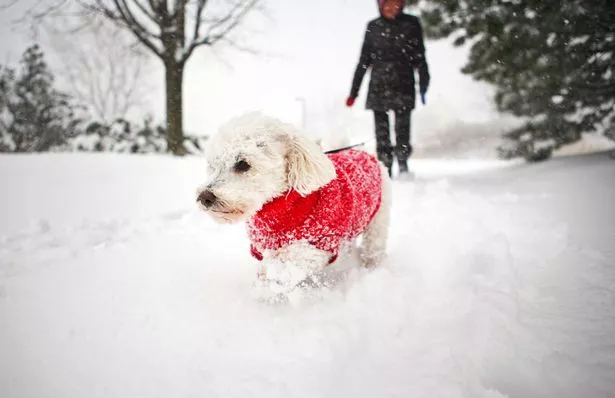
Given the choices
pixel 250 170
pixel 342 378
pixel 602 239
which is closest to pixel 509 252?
pixel 602 239

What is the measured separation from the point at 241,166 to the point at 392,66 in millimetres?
3773

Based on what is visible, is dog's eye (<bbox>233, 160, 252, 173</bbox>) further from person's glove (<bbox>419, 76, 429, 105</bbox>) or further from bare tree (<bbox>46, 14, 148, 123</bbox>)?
bare tree (<bbox>46, 14, 148, 123</bbox>)

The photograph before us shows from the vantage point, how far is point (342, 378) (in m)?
1.26

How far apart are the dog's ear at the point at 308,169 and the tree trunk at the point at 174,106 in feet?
27.8

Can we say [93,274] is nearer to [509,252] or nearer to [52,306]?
[52,306]

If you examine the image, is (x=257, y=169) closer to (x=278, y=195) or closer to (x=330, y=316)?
(x=278, y=195)

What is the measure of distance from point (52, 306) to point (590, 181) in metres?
5.15

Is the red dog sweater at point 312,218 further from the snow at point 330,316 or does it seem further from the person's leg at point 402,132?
the person's leg at point 402,132

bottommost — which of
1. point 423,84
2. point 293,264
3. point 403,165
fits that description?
point 293,264

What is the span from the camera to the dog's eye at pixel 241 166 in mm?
1847

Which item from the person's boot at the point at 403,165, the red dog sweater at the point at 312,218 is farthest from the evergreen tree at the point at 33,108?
the red dog sweater at the point at 312,218

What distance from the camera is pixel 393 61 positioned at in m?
4.82

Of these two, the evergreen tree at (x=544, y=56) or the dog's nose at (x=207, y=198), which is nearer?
the dog's nose at (x=207, y=198)

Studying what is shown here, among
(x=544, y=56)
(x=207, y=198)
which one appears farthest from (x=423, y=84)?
(x=207, y=198)
